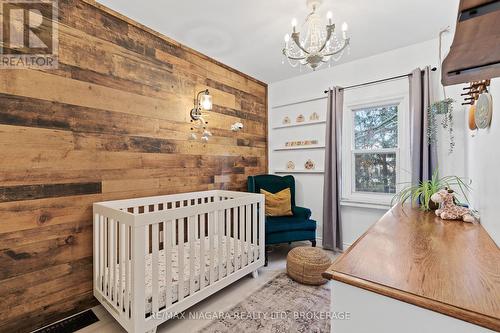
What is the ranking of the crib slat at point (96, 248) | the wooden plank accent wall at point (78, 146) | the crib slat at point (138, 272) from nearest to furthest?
the crib slat at point (138, 272)
the wooden plank accent wall at point (78, 146)
the crib slat at point (96, 248)

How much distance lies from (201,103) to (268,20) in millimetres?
1133

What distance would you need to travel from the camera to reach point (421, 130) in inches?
97.0

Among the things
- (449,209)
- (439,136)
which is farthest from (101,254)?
(439,136)

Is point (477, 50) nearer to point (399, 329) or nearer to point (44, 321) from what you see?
point (399, 329)

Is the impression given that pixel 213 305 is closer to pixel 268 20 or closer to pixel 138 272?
pixel 138 272

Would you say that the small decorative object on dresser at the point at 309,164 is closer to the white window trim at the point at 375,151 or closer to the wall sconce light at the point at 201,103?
the white window trim at the point at 375,151

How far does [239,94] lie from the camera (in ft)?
11.1

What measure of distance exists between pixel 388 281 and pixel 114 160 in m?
2.15

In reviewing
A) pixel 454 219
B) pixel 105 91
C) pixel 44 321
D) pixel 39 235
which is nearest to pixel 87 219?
pixel 39 235

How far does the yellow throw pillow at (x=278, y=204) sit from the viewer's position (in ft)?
10.1

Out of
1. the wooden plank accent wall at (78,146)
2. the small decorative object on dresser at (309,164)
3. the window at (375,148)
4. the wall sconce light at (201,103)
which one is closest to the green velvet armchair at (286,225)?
the small decorative object on dresser at (309,164)

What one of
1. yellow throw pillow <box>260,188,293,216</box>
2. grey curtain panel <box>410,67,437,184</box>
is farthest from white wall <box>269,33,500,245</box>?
yellow throw pillow <box>260,188,293,216</box>

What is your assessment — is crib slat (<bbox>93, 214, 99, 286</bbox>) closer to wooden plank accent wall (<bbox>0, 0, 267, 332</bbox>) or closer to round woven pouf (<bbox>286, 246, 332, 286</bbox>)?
wooden plank accent wall (<bbox>0, 0, 267, 332</bbox>)

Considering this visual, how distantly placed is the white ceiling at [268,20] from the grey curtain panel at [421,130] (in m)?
0.47
